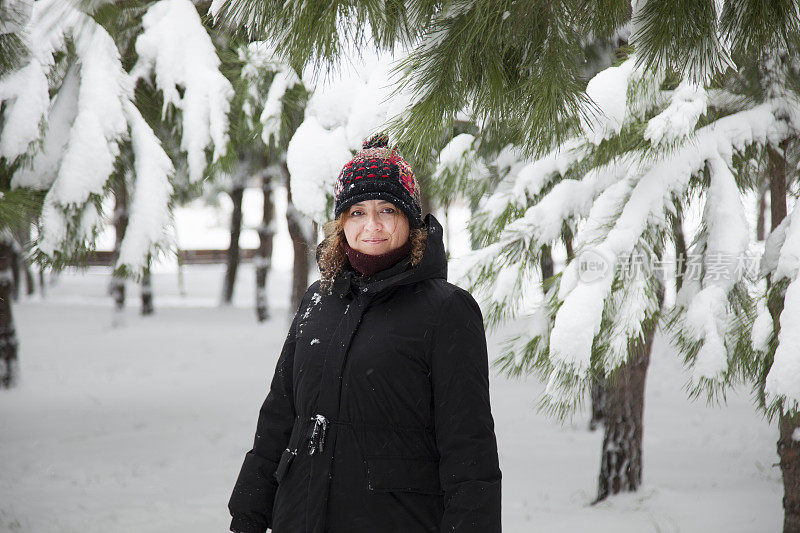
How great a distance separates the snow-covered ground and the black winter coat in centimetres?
333

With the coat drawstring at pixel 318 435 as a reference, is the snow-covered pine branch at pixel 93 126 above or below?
above

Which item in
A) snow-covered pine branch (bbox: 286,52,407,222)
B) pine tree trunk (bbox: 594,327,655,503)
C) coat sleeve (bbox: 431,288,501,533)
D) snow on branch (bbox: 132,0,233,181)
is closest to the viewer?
coat sleeve (bbox: 431,288,501,533)

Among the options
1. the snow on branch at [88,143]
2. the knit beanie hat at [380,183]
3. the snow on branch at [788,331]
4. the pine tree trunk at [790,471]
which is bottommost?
the pine tree trunk at [790,471]

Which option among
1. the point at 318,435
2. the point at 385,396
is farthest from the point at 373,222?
the point at 318,435

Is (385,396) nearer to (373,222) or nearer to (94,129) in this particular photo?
(373,222)

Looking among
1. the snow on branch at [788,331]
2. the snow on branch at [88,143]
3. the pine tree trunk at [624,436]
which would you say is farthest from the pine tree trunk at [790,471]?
the snow on branch at [88,143]

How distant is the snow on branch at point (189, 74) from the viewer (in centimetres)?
490

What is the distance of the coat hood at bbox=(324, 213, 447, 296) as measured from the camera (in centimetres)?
213

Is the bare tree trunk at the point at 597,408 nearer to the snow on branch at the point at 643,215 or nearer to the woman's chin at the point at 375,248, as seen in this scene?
the snow on branch at the point at 643,215

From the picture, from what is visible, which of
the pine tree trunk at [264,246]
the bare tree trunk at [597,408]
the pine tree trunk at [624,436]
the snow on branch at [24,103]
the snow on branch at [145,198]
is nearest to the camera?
the snow on branch at [24,103]

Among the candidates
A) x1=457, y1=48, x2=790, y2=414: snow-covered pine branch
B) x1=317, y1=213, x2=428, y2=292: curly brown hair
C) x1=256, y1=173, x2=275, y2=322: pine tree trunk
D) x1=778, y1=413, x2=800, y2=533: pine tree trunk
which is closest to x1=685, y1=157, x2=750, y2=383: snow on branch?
x1=457, y1=48, x2=790, y2=414: snow-covered pine branch

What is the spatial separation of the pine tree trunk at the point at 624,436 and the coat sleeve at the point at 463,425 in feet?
13.1

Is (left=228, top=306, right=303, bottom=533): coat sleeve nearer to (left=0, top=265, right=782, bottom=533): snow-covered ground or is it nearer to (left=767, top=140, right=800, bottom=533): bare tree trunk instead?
(left=767, top=140, right=800, bottom=533): bare tree trunk

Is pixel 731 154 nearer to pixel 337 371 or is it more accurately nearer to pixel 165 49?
pixel 337 371
